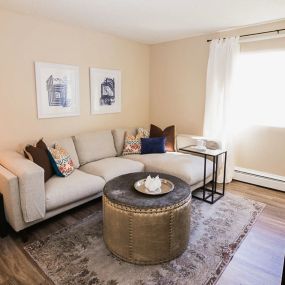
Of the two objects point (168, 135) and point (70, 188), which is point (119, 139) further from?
point (70, 188)

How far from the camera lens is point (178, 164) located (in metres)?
3.17

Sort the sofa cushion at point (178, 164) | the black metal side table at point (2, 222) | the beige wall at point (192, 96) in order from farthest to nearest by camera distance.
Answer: the beige wall at point (192, 96)
the sofa cushion at point (178, 164)
the black metal side table at point (2, 222)

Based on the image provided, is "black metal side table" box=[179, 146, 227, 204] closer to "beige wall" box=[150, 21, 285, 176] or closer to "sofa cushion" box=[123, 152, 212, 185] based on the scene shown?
"sofa cushion" box=[123, 152, 212, 185]

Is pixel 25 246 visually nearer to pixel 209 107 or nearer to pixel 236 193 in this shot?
pixel 236 193

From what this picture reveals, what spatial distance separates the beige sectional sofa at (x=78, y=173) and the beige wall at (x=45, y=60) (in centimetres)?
30

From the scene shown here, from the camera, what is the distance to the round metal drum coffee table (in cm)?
190

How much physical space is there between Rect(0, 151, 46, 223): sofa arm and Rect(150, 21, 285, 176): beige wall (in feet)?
9.23

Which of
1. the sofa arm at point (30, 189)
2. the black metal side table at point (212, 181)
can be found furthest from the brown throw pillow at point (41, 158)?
the black metal side table at point (212, 181)

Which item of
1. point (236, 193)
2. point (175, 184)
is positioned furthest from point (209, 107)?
point (175, 184)

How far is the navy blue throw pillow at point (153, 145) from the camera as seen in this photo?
3.73 m

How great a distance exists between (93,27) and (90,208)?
8.39 ft

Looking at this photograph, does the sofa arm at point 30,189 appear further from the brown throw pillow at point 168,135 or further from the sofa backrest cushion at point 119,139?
the brown throw pillow at point 168,135

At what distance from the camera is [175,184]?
2389 millimetres

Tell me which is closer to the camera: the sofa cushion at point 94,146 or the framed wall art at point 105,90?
the sofa cushion at point 94,146
